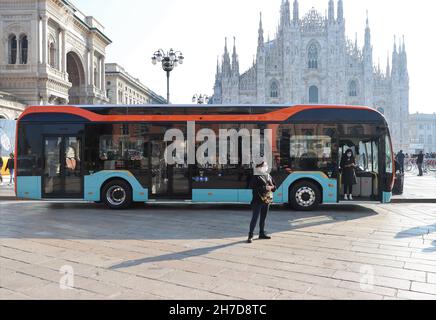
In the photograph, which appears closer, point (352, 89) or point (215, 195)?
point (215, 195)

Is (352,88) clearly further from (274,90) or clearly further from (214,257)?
(214,257)

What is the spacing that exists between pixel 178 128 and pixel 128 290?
A: 6.32 m

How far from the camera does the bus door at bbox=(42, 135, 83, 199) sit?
404 inches

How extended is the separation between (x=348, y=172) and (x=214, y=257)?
5604 millimetres

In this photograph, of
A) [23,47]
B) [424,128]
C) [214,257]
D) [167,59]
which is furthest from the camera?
[424,128]

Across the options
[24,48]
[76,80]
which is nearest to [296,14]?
[76,80]

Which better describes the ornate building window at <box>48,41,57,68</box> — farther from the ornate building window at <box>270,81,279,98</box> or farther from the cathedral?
the ornate building window at <box>270,81,279,98</box>

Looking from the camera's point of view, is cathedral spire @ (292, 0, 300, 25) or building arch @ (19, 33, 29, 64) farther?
cathedral spire @ (292, 0, 300, 25)

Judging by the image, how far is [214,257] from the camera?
217 inches

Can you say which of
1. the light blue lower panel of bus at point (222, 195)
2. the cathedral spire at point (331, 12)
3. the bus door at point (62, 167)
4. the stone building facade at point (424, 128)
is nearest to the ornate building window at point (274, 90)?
the cathedral spire at point (331, 12)

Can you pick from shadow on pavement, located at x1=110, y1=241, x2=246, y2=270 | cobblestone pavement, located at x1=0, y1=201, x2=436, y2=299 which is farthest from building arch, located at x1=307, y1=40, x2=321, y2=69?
shadow on pavement, located at x1=110, y1=241, x2=246, y2=270

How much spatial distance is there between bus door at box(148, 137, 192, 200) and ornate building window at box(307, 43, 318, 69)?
6000 cm

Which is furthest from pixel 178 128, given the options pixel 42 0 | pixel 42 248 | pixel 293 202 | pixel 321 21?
pixel 321 21

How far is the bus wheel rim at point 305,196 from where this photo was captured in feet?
32.8
